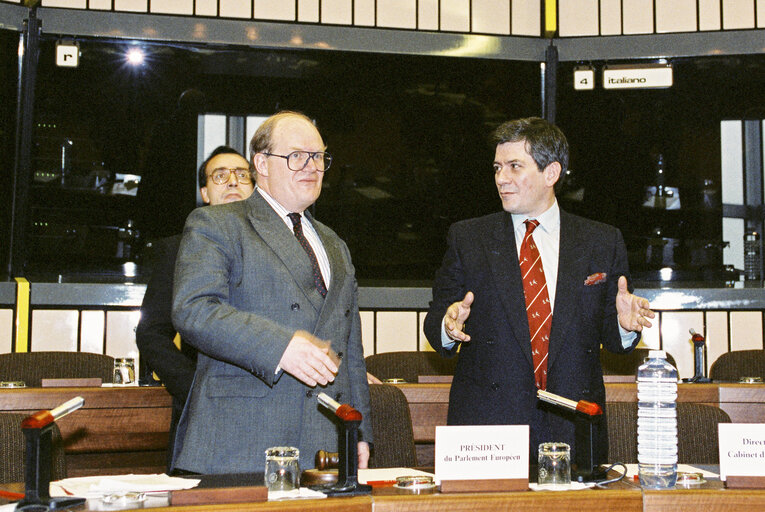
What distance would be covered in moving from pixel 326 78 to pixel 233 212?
14.1ft

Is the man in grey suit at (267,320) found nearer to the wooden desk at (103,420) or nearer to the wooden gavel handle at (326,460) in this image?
the wooden gavel handle at (326,460)

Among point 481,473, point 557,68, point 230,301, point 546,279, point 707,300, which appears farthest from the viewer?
point 557,68

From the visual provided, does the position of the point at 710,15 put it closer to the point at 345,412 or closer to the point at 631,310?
the point at 631,310

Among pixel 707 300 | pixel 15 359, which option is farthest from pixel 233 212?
pixel 707 300

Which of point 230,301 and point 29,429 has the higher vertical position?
point 230,301

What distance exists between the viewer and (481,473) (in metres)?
1.82

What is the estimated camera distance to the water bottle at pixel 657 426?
76.4 inches

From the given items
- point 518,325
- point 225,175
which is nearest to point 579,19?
point 225,175

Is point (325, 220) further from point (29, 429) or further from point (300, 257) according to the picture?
point (29, 429)

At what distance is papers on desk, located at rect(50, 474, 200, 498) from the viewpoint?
1.74 meters

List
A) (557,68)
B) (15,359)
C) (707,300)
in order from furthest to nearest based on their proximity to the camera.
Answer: (557,68) → (707,300) → (15,359)

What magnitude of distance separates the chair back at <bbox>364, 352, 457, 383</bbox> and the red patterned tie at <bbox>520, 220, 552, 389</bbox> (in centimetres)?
194

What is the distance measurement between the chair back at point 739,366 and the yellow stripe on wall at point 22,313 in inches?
164

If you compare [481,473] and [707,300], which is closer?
[481,473]
